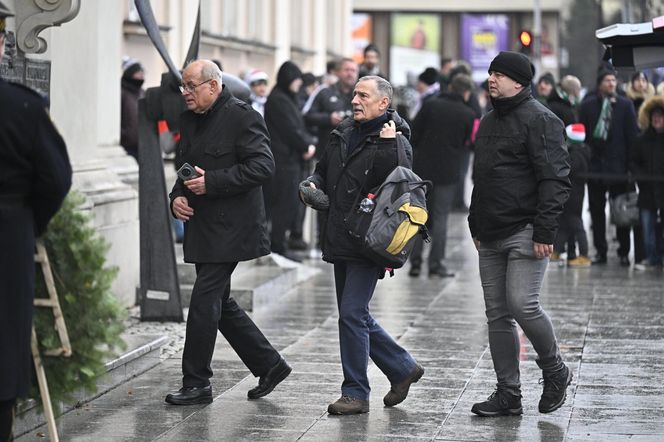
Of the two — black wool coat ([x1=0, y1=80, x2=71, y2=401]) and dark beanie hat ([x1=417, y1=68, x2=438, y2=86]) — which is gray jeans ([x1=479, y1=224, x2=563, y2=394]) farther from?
dark beanie hat ([x1=417, y1=68, x2=438, y2=86])

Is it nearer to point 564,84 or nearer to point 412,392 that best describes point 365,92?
point 412,392

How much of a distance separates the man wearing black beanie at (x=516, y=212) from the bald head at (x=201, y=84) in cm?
148

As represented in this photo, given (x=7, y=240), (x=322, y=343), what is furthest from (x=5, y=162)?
(x=322, y=343)

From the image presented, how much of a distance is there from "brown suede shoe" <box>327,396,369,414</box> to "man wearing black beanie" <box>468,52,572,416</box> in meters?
0.59

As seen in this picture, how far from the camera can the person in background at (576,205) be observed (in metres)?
16.0

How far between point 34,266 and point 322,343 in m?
4.91

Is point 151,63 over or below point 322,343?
over

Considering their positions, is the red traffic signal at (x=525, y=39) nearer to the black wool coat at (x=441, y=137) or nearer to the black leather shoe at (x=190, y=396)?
the black wool coat at (x=441, y=137)

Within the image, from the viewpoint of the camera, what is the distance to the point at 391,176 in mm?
8047

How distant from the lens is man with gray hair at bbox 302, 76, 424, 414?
8141mm

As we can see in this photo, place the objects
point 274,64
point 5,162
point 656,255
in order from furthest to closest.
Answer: point 274,64
point 656,255
point 5,162

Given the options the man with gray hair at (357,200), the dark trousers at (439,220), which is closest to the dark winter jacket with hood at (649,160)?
the dark trousers at (439,220)

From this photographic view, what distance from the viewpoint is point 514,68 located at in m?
7.98

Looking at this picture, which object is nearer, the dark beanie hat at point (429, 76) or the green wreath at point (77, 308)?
the green wreath at point (77, 308)
